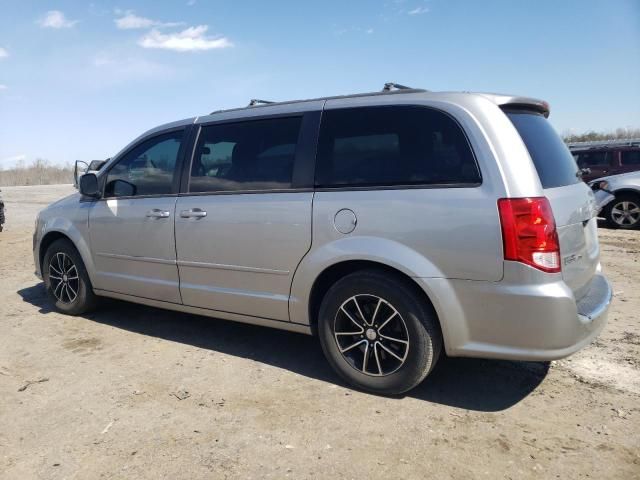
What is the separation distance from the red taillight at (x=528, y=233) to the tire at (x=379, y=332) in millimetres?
644

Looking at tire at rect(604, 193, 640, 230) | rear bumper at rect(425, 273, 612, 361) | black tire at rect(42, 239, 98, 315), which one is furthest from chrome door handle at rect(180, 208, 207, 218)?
tire at rect(604, 193, 640, 230)

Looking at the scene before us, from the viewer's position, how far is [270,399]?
329 centimetres

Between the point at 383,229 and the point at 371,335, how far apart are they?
0.70 meters

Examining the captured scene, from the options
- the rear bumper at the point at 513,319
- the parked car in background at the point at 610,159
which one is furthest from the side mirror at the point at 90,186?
the parked car in background at the point at 610,159

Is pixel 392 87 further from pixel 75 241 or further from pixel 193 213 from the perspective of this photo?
pixel 75 241

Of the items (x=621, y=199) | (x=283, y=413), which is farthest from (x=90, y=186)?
(x=621, y=199)

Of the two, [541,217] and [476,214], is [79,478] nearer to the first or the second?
[476,214]

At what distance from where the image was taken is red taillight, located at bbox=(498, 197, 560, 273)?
272 centimetres

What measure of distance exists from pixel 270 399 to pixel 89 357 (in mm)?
1710

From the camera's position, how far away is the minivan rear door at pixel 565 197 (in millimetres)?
2900

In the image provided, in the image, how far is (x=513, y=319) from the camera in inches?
110

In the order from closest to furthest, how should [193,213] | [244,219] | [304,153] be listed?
[304,153]
[244,219]
[193,213]

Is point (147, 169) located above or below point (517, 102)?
below

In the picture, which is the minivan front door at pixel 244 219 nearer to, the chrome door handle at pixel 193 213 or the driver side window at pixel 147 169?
the chrome door handle at pixel 193 213
